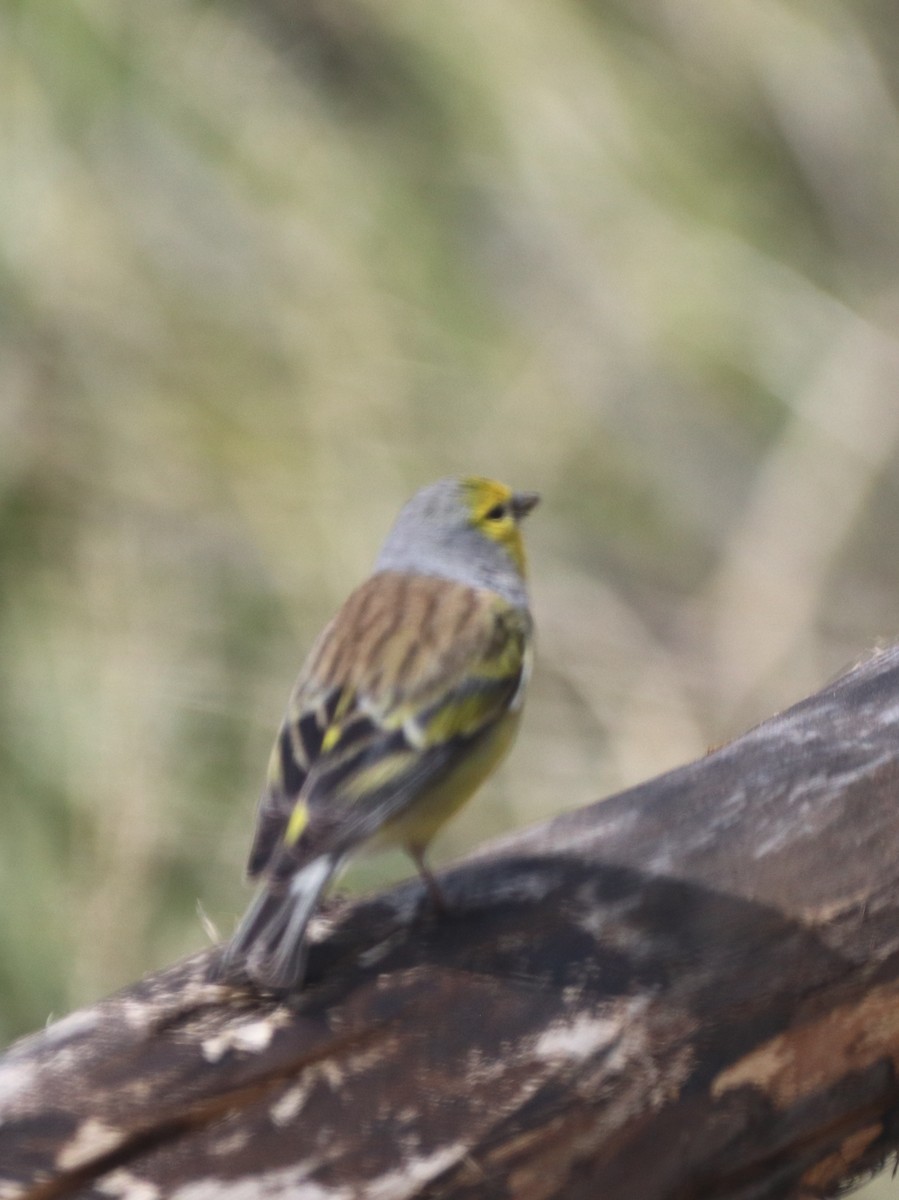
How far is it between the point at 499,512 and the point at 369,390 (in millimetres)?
2300

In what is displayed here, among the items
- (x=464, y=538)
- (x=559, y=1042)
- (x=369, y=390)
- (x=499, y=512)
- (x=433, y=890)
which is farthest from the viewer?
(x=369, y=390)

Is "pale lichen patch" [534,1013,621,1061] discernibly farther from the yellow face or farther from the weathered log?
the yellow face

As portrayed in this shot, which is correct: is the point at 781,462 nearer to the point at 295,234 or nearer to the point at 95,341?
the point at 295,234

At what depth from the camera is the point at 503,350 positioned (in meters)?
6.64

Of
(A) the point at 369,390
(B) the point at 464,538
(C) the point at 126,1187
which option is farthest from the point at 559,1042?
(A) the point at 369,390

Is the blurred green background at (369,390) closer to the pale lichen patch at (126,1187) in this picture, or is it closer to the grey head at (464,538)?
the grey head at (464,538)

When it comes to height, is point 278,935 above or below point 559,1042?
above

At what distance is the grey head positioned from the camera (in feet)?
12.3

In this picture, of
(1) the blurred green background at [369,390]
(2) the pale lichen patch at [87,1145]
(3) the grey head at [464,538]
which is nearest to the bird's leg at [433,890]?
(2) the pale lichen patch at [87,1145]

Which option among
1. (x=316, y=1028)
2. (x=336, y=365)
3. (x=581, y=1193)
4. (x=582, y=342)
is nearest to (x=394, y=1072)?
(x=316, y=1028)

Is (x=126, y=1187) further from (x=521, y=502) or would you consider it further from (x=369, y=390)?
(x=369, y=390)

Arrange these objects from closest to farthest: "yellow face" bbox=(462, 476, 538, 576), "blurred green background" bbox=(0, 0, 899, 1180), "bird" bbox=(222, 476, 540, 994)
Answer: "bird" bbox=(222, 476, 540, 994) < "yellow face" bbox=(462, 476, 538, 576) < "blurred green background" bbox=(0, 0, 899, 1180)

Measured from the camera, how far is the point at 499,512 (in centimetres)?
397

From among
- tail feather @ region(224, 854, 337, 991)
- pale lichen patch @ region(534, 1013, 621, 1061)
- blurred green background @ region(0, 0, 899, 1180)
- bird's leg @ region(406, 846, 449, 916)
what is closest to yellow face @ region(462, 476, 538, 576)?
bird's leg @ region(406, 846, 449, 916)
